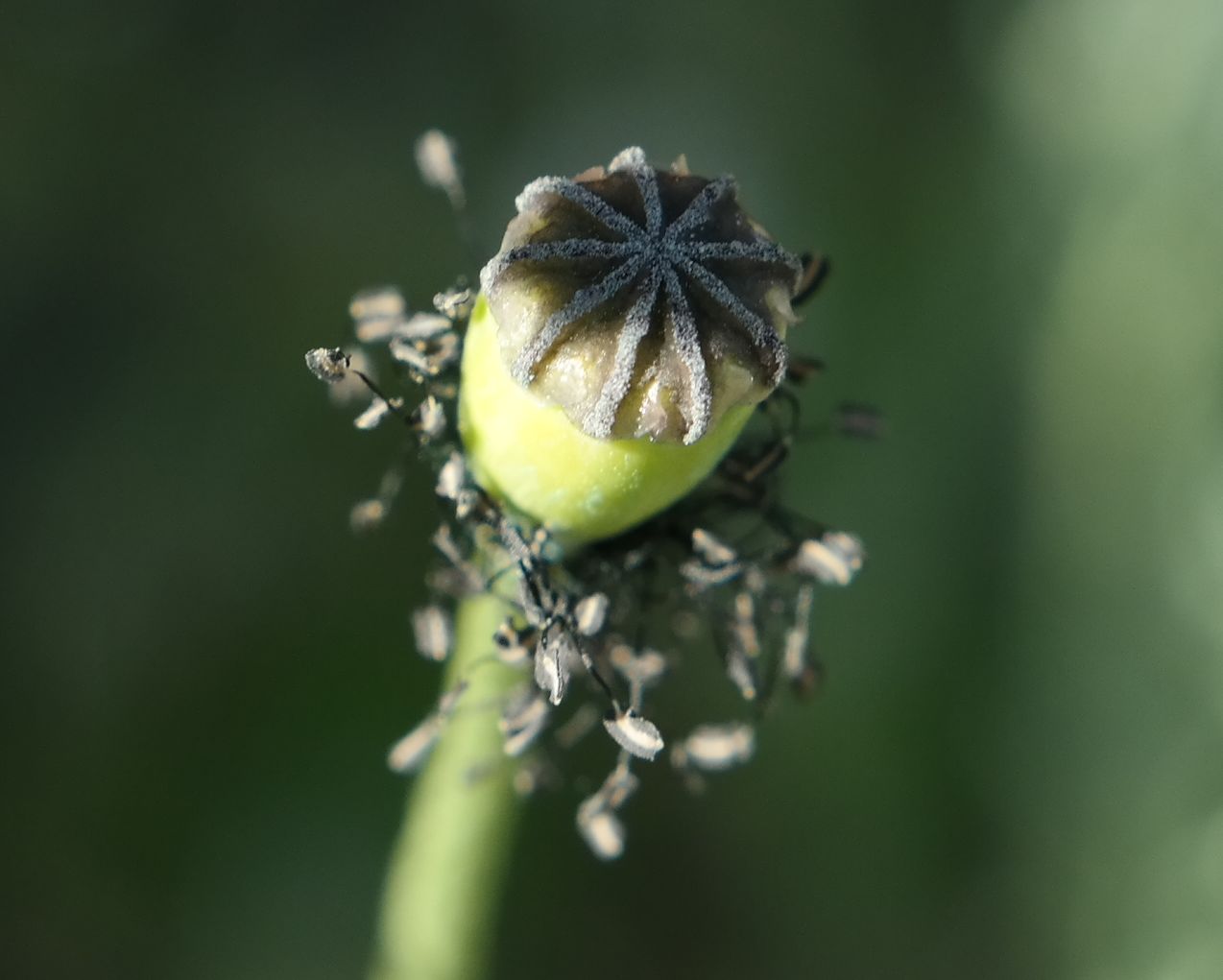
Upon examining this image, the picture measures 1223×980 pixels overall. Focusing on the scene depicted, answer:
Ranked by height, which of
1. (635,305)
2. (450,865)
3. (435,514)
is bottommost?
(450,865)

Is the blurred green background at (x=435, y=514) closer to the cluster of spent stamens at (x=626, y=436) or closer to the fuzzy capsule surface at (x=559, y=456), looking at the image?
the cluster of spent stamens at (x=626, y=436)

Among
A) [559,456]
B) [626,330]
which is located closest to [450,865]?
[559,456]

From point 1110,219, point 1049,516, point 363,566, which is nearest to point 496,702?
point 363,566

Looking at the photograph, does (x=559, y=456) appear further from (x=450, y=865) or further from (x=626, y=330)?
(x=450, y=865)

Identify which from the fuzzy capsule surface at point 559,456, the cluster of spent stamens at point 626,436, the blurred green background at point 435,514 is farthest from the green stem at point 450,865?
the fuzzy capsule surface at point 559,456

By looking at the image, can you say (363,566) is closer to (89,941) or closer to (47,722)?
(47,722)

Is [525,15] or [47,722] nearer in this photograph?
[47,722]
